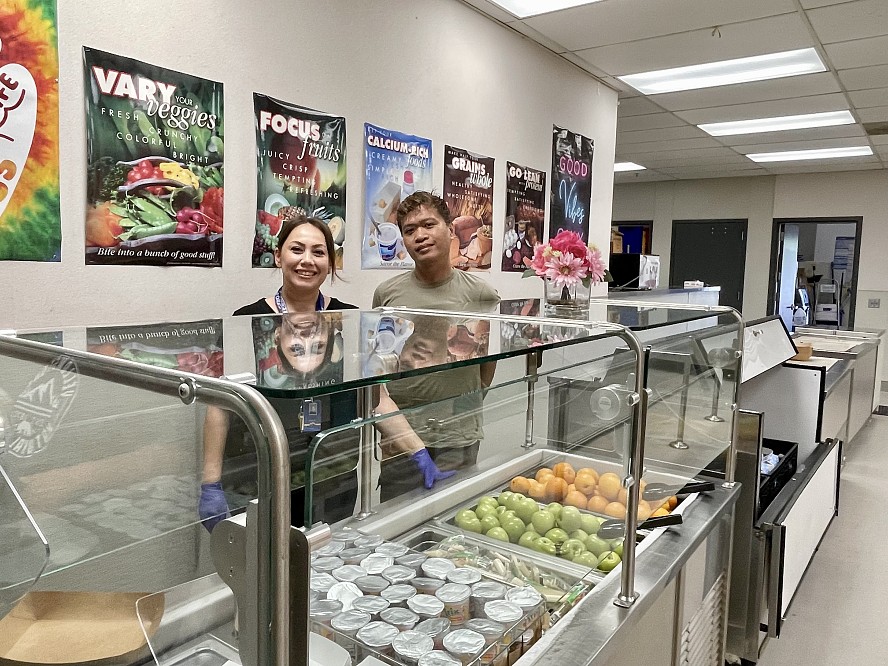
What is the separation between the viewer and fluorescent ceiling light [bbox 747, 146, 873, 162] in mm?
7618

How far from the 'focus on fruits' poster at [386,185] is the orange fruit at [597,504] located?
6.46ft

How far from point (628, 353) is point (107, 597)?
3.92ft

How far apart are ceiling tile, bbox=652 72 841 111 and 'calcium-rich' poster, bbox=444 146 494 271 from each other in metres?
2.34

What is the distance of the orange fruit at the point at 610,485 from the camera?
4.97 ft

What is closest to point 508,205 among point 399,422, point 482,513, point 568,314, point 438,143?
point 438,143

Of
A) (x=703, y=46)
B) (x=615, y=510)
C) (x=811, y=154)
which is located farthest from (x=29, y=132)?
(x=811, y=154)

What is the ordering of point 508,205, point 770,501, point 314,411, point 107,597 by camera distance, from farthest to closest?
point 508,205, point 770,501, point 314,411, point 107,597

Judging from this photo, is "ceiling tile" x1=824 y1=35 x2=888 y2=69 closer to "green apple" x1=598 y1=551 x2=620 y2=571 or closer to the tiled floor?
the tiled floor

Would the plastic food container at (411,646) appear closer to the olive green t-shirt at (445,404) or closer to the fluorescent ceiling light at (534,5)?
the olive green t-shirt at (445,404)

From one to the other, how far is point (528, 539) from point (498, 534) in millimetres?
66

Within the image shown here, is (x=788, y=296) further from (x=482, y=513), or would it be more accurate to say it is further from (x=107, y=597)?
(x=107, y=597)

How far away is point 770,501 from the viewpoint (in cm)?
275

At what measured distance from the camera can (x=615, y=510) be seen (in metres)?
1.50

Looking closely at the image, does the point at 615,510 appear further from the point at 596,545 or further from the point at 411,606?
the point at 411,606
